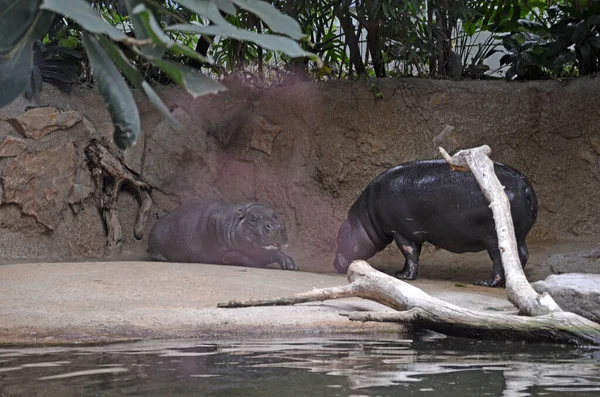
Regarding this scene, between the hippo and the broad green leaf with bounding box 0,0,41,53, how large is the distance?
A: 19.8ft

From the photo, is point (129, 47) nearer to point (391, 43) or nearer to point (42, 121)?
point (42, 121)

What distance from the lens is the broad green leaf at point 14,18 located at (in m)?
1.37

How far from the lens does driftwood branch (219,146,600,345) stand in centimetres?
425

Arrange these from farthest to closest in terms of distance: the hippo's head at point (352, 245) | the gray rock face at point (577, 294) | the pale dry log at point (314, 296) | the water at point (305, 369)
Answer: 1. the hippo's head at point (352, 245)
2. the pale dry log at point (314, 296)
3. the gray rock face at point (577, 294)
4. the water at point (305, 369)

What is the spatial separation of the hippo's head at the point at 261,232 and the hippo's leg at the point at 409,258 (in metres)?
1.21

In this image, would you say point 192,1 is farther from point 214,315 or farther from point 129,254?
point 129,254

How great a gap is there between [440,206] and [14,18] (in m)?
6.19

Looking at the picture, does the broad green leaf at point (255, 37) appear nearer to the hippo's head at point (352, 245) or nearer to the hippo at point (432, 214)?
the hippo at point (432, 214)

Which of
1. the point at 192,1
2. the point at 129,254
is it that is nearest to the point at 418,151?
the point at 129,254

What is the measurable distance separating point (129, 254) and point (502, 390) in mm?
6672

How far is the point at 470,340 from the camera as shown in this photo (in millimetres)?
4445

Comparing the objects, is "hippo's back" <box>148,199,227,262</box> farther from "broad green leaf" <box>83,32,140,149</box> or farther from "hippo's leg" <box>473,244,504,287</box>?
"broad green leaf" <box>83,32,140,149</box>

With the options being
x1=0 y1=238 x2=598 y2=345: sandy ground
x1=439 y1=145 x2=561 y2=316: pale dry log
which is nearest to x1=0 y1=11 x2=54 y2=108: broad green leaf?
x1=0 y1=238 x2=598 y2=345: sandy ground

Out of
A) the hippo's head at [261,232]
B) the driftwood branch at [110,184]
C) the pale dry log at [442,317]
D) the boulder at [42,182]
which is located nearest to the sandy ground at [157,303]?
the pale dry log at [442,317]
